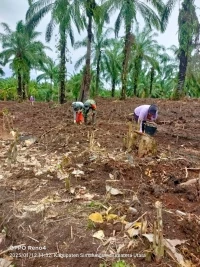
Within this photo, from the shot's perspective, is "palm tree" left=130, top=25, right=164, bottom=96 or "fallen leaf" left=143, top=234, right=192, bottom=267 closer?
"fallen leaf" left=143, top=234, right=192, bottom=267

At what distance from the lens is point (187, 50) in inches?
728

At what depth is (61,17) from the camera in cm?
1675

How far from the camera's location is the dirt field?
307 centimetres

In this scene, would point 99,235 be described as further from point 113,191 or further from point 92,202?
point 113,191

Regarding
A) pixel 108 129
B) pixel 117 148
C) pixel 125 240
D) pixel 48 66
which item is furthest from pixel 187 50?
pixel 48 66

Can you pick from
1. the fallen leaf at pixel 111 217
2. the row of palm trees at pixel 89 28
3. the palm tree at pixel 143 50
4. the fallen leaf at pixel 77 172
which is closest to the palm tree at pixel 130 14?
the row of palm trees at pixel 89 28

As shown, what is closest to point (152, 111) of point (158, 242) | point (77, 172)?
point (77, 172)

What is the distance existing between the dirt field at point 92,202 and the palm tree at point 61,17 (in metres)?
11.5

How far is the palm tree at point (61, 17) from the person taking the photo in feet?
54.2

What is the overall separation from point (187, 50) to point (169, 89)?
75.6 ft

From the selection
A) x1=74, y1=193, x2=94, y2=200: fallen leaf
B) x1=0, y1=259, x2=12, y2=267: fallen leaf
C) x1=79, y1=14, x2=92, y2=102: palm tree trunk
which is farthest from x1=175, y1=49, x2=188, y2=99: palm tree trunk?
x1=0, y1=259, x2=12, y2=267: fallen leaf

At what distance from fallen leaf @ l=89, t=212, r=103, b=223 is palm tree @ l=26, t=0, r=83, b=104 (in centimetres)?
1482

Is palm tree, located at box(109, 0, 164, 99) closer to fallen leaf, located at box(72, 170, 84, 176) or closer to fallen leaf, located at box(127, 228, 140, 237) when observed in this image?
fallen leaf, located at box(72, 170, 84, 176)

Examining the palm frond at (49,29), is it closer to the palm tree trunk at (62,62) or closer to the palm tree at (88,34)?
the palm tree trunk at (62,62)
